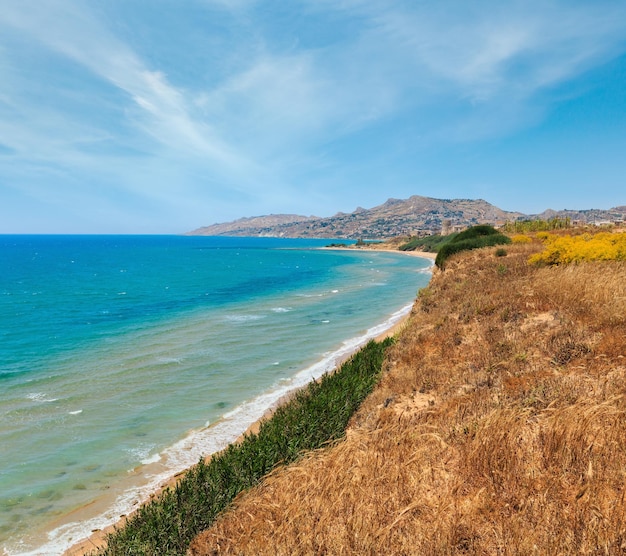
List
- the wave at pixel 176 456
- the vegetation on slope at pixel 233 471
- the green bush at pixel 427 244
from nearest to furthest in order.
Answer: the vegetation on slope at pixel 233 471 < the wave at pixel 176 456 < the green bush at pixel 427 244

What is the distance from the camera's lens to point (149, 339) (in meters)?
26.4

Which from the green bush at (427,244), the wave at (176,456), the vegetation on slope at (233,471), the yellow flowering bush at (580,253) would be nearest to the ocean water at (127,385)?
the wave at (176,456)

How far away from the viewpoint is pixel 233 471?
8453mm

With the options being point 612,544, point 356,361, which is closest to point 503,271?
point 356,361

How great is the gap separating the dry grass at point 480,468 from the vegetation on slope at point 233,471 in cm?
74

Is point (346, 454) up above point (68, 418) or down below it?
above

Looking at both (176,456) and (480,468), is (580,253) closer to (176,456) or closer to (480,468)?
(480,468)

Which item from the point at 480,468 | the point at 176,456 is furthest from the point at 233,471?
the point at 480,468

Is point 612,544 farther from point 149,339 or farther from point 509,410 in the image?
point 149,339

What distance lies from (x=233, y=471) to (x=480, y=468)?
5624mm

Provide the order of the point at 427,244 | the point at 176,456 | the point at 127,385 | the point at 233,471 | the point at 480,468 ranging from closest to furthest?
the point at 480,468
the point at 233,471
the point at 176,456
the point at 127,385
the point at 427,244

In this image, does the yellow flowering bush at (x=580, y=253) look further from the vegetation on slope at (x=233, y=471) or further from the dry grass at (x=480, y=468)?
the vegetation on slope at (x=233, y=471)

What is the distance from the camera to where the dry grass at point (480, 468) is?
4250mm

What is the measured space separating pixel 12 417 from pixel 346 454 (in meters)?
15.6
